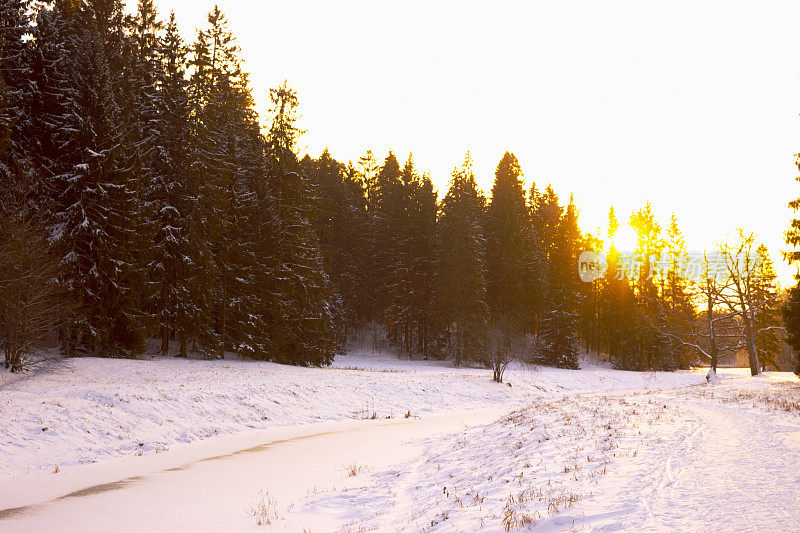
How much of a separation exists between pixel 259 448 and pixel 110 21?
104 feet

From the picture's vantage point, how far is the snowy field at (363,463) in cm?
695

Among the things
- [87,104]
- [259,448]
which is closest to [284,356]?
[87,104]

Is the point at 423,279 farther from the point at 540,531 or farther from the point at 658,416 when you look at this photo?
the point at 540,531

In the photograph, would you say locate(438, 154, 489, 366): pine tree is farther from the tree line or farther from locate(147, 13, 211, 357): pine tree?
locate(147, 13, 211, 357): pine tree

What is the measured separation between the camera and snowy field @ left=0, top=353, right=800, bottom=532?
6.95 m

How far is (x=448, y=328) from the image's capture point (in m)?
54.8

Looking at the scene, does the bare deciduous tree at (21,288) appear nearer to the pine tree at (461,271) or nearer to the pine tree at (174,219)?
the pine tree at (174,219)

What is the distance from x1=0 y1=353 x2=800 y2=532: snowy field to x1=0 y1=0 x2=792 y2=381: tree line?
23.5 ft

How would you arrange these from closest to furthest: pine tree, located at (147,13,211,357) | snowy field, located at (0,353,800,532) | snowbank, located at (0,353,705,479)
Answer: snowy field, located at (0,353,800,532)
snowbank, located at (0,353,705,479)
pine tree, located at (147,13,211,357)

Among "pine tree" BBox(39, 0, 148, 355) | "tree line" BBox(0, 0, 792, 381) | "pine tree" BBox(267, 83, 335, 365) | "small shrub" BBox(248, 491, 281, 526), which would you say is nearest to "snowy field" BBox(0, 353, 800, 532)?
"small shrub" BBox(248, 491, 281, 526)

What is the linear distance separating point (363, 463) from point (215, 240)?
Result: 26119 millimetres

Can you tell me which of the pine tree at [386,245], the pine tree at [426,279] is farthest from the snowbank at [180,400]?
the pine tree at [386,245]

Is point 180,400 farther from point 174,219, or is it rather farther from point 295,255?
point 295,255

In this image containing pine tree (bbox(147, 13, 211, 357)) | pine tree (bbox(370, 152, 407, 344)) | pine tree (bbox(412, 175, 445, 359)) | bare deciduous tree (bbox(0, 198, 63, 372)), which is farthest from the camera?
pine tree (bbox(370, 152, 407, 344))
